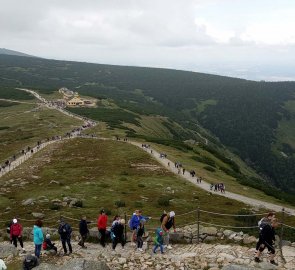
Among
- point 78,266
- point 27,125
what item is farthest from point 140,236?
point 27,125

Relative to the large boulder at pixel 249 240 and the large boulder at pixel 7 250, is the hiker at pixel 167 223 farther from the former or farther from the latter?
the large boulder at pixel 7 250

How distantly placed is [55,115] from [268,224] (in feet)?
405

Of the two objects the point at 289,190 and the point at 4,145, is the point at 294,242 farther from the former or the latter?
the point at 289,190

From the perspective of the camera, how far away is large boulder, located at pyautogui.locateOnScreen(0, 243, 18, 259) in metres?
22.6

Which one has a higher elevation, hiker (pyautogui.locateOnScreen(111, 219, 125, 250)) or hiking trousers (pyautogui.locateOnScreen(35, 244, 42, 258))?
hiker (pyautogui.locateOnScreen(111, 219, 125, 250))

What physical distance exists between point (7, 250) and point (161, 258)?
29.7ft

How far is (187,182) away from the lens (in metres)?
52.1

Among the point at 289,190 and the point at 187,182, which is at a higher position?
the point at 187,182

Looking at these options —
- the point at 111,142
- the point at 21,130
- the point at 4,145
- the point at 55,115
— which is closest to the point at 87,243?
the point at 111,142

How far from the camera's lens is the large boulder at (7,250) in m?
22.6

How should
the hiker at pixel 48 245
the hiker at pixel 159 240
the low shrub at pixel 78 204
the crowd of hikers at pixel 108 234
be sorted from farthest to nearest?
the low shrub at pixel 78 204 → the hiker at pixel 48 245 → the hiker at pixel 159 240 → the crowd of hikers at pixel 108 234

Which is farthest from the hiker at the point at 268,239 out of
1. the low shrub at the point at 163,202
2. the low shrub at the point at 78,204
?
the low shrub at the point at 78,204

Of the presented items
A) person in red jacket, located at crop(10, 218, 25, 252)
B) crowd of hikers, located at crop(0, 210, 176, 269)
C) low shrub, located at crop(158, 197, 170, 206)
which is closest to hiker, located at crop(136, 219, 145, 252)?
crowd of hikers, located at crop(0, 210, 176, 269)

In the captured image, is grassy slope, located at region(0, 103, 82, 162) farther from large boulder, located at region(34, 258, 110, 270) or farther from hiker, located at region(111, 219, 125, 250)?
large boulder, located at region(34, 258, 110, 270)
